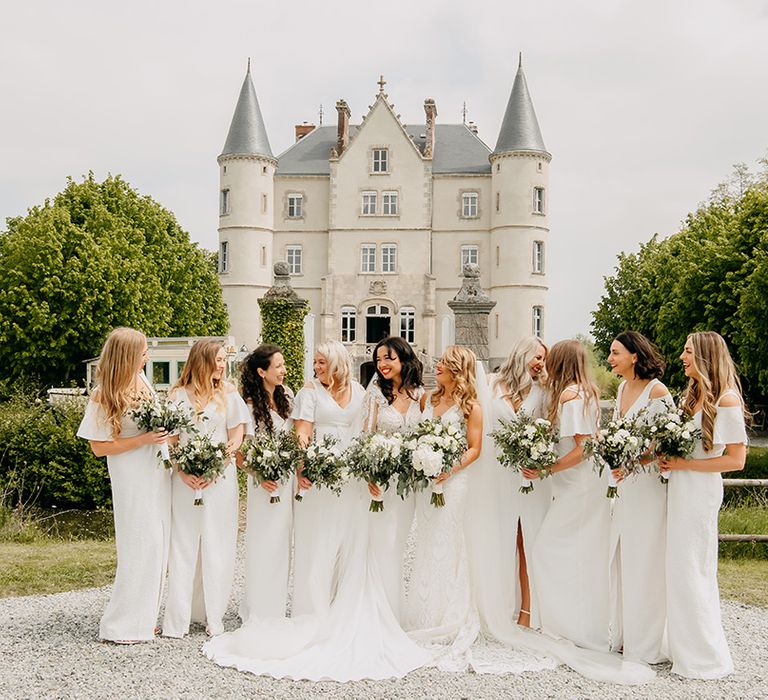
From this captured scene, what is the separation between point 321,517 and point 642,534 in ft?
7.72

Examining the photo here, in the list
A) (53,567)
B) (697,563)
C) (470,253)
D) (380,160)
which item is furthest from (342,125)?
(697,563)

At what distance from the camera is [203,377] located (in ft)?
20.5

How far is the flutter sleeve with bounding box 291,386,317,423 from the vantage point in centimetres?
640

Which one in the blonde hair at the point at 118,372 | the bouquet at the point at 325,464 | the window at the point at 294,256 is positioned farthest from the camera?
the window at the point at 294,256

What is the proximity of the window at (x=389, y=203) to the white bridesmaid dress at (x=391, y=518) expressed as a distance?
3652cm

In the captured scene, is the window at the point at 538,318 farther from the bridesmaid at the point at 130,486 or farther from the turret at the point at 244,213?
the bridesmaid at the point at 130,486

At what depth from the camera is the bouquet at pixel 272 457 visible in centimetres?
606

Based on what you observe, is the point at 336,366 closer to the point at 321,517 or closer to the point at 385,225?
the point at 321,517

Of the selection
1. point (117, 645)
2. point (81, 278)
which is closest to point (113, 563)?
point (117, 645)

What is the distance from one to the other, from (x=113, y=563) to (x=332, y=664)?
183 inches

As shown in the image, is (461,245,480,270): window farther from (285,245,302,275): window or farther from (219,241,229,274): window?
(219,241,229,274): window

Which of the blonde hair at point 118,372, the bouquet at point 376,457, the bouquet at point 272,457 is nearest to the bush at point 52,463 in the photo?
the blonde hair at point 118,372

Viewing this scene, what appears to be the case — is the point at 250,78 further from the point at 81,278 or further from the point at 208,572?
the point at 208,572

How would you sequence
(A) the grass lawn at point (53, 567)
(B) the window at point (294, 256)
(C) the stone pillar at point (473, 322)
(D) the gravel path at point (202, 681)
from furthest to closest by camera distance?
(B) the window at point (294, 256) < (C) the stone pillar at point (473, 322) < (A) the grass lawn at point (53, 567) < (D) the gravel path at point (202, 681)
